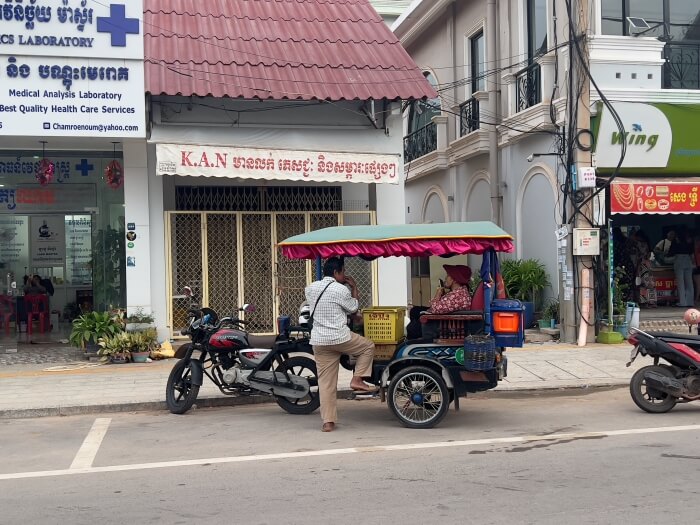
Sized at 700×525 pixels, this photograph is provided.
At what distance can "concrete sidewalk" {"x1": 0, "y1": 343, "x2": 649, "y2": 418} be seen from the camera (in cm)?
930

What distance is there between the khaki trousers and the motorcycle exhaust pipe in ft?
10.2

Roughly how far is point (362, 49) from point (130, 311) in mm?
6325

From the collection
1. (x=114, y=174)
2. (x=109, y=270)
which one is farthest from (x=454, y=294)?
(x=109, y=270)

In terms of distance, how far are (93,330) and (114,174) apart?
2781mm

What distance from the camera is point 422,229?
767 centimetres

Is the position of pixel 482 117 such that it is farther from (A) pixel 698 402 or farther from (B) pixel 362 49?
(A) pixel 698 402

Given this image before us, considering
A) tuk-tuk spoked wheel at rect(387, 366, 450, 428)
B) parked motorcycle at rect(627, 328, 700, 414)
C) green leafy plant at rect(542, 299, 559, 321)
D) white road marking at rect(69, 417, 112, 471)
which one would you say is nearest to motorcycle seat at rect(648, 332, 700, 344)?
parked motorcycle at rect(627, 328, 700, 414)

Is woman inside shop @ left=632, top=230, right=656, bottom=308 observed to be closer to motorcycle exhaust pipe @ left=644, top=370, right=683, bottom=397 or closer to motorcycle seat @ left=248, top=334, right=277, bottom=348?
motorcycle exhaust pipe @ left=644, top=370, right=683, bottom=397

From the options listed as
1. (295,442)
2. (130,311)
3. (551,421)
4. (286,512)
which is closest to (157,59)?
(130,311)

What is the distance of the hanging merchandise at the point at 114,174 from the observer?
13.3 meters

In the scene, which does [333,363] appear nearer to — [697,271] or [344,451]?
[344,451]

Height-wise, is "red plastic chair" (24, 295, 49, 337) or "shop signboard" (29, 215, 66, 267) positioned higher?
"shop signboard" (29, 215, 66, 267)

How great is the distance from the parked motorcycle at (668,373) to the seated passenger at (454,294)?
204 cm

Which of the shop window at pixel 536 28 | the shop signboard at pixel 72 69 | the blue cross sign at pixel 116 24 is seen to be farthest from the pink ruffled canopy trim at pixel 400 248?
the shop window at pixel 536 28
